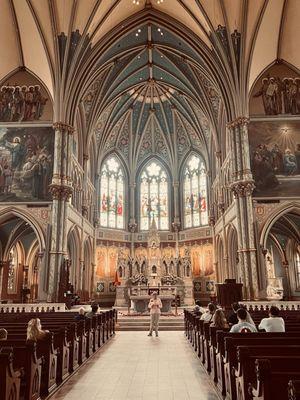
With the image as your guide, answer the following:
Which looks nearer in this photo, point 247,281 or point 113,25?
point 247,281

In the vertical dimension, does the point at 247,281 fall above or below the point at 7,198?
below

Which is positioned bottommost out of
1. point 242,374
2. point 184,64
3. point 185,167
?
point 242,374

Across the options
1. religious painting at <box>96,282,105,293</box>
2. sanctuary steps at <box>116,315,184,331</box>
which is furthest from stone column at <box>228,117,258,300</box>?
religious painting at <box>96,282,105,293</box>

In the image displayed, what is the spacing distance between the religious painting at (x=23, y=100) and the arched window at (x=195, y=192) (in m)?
19.6

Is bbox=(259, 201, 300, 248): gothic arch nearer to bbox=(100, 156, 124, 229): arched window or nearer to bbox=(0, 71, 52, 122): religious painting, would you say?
bbox=(0, 71, 52, 122): religious painting

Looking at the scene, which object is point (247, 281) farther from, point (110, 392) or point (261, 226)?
point (110, 392)

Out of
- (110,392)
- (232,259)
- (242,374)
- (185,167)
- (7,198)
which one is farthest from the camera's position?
(185,167)

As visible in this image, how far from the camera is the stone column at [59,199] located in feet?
72.7

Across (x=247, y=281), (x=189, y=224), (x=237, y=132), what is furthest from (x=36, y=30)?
(x=189, y=224)

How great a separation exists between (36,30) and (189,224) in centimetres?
2406

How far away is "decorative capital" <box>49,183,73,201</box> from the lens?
2327cm

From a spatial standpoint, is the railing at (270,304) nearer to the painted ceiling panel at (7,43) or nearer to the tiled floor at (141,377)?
the tiled floor at (141,377)

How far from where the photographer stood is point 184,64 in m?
32.2

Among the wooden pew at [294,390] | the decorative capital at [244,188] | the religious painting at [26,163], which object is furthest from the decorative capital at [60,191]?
the wooden pew at [294,390]
